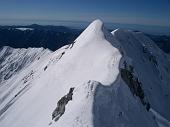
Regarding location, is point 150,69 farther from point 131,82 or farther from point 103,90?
point 103,90

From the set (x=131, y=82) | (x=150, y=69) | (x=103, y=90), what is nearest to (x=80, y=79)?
(x=131, y=82)

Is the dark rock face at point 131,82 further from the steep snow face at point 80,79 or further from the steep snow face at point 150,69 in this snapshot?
the steep snow face at point 150,69

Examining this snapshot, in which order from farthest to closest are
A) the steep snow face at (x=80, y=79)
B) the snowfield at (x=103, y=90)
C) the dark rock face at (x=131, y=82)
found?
the dark rock face at (x=131, y=82) → the snowfield at (x=103, y=90) → the steep snow face at (x=80, y=79)

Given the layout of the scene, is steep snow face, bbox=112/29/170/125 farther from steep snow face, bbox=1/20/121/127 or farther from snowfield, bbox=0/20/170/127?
steep snow face, bbox=1/20/121/127

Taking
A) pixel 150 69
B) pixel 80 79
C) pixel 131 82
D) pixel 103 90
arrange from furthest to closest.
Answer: pixel 150 69
pixel 80 79
pixel 131 82
pixel 103 90

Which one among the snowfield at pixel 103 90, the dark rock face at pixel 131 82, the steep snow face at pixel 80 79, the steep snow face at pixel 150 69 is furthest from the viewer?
the steep snow face at pixel 150 69

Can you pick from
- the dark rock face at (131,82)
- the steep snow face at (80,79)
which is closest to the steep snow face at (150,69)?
the steep snow face at (80,79)

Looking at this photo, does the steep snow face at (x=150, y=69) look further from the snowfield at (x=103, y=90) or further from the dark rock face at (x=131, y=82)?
the dark rock face at (x=131, y=82)

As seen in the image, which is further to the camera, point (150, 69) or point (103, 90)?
point (150, 69)

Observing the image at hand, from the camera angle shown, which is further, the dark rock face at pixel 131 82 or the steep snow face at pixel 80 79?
the dark rock face at pixel 131 82

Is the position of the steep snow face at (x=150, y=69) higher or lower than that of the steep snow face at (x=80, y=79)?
lower

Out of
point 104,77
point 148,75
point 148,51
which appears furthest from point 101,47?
point 148,51
